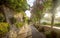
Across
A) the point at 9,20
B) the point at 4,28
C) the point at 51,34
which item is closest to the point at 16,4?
the point at 9,20

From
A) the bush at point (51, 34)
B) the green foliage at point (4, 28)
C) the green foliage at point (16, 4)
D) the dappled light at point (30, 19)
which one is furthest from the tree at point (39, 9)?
the green foliage at point (4, 28)

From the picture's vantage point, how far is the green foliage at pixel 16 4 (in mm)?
1910

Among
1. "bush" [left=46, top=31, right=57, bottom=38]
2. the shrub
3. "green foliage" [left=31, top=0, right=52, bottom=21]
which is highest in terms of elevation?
"green foliage" [left=31, top=0, right=52, bottom=21]

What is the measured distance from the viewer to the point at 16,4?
1968 millimetres

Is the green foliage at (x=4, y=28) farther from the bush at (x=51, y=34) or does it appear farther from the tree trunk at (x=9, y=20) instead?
the bush at (x=51, y=34)

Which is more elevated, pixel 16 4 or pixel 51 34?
pixel 16 4

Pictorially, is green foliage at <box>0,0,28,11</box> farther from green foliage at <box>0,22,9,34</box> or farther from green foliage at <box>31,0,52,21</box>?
green foliage at <box>0,22,9,34</box>

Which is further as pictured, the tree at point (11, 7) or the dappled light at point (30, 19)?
the tree at point (11, 7)

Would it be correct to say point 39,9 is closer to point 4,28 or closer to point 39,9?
point 39,9

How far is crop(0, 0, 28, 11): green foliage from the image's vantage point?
1.91m

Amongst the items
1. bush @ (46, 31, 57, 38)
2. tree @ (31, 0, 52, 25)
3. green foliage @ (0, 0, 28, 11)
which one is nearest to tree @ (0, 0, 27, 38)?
green foliage @ (0, 0, 28, 11)

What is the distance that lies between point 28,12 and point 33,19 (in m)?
0.15

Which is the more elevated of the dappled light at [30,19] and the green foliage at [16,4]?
the green foliage at [16,4]

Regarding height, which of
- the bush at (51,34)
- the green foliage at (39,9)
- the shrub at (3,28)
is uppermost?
the green foliage at (39,9)
